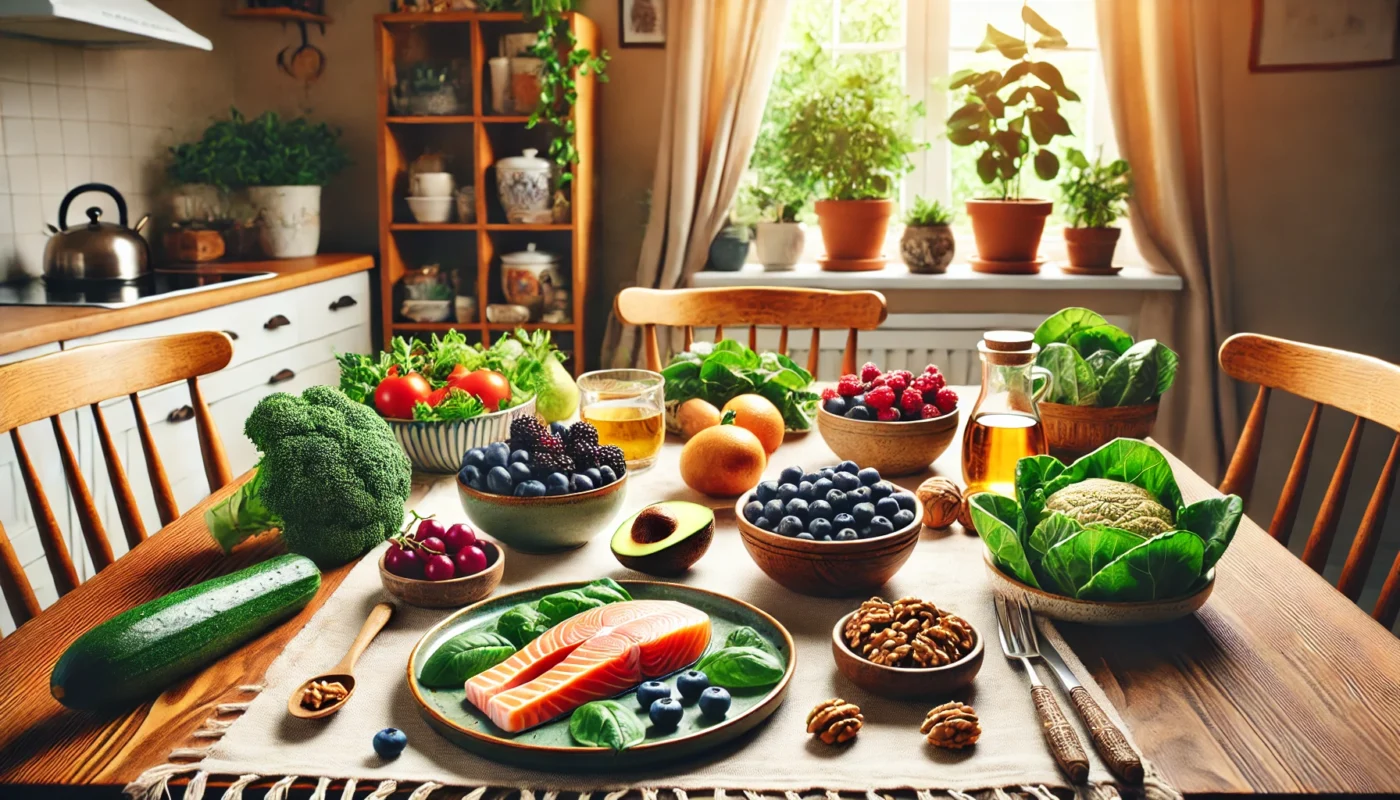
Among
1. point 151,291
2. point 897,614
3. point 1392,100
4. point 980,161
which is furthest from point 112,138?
point 1392,100

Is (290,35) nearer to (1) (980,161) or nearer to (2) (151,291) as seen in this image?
(2) (151,291)

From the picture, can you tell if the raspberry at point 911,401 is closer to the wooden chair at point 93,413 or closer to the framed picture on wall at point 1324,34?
the wooden chair at point 93,413

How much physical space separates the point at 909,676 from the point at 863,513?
224 millimetres

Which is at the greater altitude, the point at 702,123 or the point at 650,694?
the point at 702,123

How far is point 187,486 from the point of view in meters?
2.49

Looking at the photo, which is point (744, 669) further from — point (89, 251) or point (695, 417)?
point (89, 251)

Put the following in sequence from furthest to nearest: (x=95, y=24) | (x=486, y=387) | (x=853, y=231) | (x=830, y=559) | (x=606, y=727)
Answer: (x=853, y=231), (x=95, y=24), (x=486, y=387), (x=830, y=559), (x=606, y=727)

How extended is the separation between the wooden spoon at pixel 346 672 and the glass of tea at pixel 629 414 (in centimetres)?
50

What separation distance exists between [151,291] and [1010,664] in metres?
2.23

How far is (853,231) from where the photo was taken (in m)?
3.11

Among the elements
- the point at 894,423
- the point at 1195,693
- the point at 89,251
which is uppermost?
the point at 89,251

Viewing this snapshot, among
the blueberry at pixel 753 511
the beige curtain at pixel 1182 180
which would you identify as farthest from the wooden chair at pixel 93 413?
the beige curtain at pixel 1182 180

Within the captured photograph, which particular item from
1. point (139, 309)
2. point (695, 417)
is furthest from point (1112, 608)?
point (139, 309)

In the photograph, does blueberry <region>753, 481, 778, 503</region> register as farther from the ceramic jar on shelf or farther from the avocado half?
the ceramic jar on shelf
